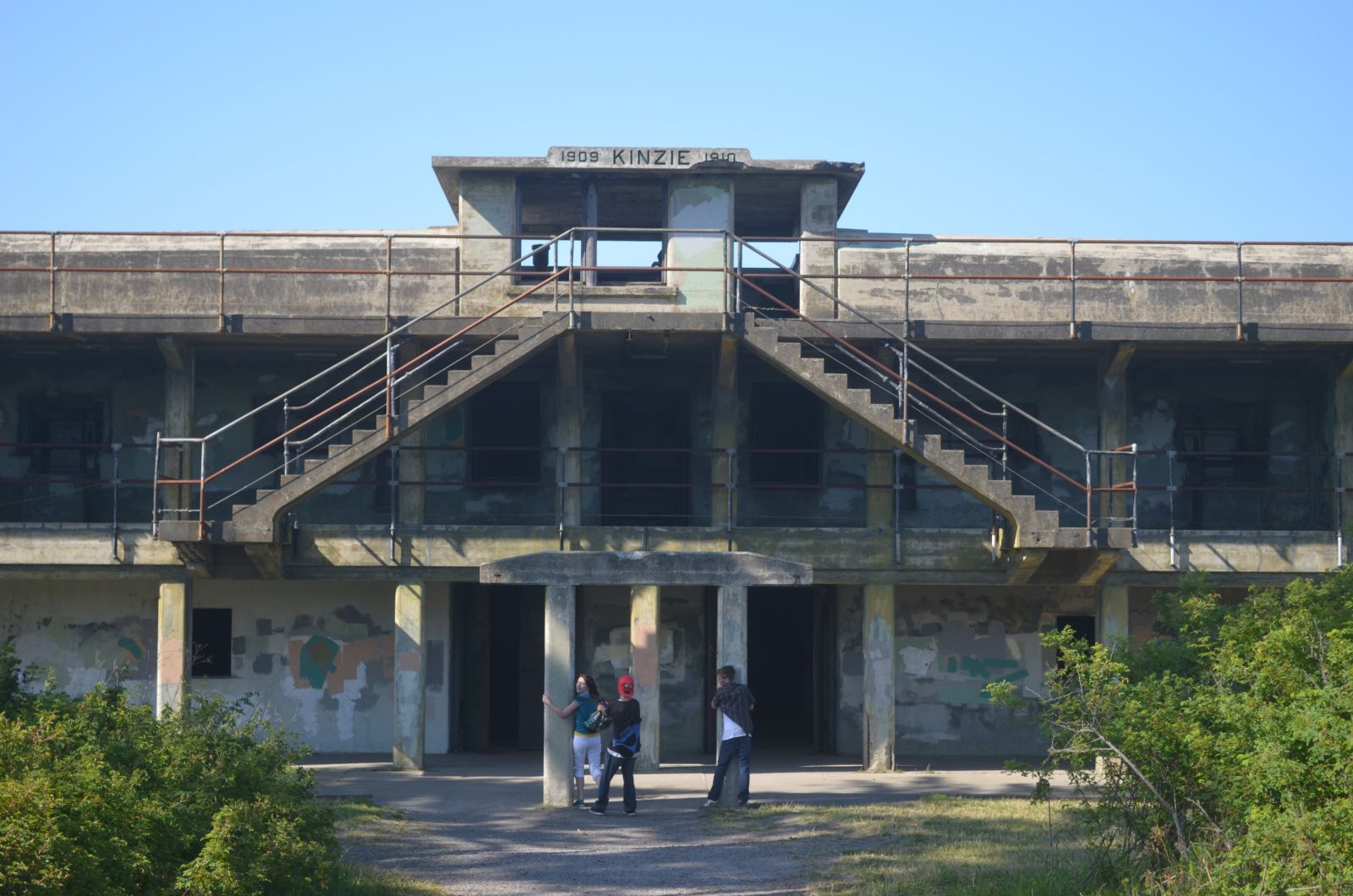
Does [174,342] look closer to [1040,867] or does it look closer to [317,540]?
[317,540]

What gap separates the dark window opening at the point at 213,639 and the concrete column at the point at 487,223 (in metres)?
5.88

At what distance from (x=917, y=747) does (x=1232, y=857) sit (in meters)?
11.4

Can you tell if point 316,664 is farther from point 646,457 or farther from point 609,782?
point 609,782

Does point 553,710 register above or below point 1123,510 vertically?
below

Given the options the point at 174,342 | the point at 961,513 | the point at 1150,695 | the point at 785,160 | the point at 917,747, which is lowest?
the point at 917,747

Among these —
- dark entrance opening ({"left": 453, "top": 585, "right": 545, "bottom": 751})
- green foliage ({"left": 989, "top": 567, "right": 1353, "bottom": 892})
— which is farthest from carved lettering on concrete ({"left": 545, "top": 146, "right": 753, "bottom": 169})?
green foliage ({"left": 989, "top": 567, "right": 1353, "bottom": 892})

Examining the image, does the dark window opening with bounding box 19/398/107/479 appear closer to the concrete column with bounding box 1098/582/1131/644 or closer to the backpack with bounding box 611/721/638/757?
the backpack with bounding box 611/721/638/757

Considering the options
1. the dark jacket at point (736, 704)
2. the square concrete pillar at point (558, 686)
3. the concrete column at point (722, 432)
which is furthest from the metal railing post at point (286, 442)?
the dark jacket at point (736, 704)

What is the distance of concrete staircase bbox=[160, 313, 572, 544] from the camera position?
57.5 feet

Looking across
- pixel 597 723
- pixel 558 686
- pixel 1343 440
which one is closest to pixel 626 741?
pixel 597 723

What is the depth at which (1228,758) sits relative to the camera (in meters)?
10.1

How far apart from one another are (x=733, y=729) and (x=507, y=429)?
24.3ft

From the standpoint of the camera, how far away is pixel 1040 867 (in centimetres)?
1148

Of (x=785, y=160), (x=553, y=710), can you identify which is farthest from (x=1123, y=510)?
(x=553, y=710)
